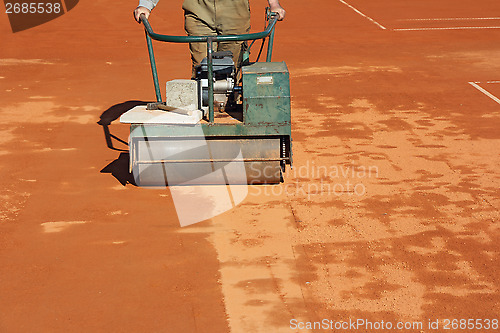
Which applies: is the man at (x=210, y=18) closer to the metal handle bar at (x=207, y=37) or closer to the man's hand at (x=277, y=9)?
the man's hand at (x=277, y=9)

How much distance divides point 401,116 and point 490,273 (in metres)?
4.82

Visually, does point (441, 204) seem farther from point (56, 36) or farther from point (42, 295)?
point (56, 36)

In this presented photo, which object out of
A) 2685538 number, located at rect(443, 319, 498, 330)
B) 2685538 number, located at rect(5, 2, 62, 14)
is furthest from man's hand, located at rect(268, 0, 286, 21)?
2685538 number, located at rect(5, 2, 62, 14)

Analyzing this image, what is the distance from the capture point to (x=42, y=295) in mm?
5570

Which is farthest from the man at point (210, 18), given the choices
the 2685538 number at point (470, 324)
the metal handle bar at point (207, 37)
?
the 2685538 number at point (470, 324)

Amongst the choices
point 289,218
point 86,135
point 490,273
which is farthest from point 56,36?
point 490,273

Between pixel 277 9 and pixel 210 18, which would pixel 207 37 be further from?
pixel 210 18

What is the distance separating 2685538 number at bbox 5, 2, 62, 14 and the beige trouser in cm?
1393

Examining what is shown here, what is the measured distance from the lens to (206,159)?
7.38 meters
